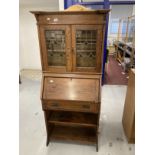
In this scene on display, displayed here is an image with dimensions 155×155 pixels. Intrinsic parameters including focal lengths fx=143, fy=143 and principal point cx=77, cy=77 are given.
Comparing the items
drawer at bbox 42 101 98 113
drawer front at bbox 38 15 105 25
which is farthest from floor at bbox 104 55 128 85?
drawer front at bbox 38 15 105 25

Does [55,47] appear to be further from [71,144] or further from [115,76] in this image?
[115,76]

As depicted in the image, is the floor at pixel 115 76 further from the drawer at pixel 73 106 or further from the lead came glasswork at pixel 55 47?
the lead came glasswork at pixel 55 47

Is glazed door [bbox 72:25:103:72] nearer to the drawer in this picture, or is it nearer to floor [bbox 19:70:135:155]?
the drawer

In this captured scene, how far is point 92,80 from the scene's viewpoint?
1635mm

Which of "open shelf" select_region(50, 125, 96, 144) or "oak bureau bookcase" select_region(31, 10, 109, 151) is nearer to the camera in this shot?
"oak bureau bookcase" select_region(31, 10, 109, 151)

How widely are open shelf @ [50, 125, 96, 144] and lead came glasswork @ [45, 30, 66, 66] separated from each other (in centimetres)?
102

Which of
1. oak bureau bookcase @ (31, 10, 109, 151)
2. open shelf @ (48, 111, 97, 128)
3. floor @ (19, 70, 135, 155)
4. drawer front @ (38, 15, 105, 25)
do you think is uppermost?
drawer front @ (38, 15, 105, 25)

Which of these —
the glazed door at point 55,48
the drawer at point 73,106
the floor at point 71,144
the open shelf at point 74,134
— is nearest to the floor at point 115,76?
the floor at point 71,144

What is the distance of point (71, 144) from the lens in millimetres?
1993

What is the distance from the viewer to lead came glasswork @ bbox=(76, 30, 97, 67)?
59.4 inches

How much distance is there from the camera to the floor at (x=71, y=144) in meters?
1.88

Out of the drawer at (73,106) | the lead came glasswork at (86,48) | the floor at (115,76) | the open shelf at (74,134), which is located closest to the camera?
the lead came glasswork at (86,48)

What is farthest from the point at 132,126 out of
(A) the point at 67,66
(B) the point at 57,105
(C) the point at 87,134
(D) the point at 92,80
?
(A) the point at 67,66
